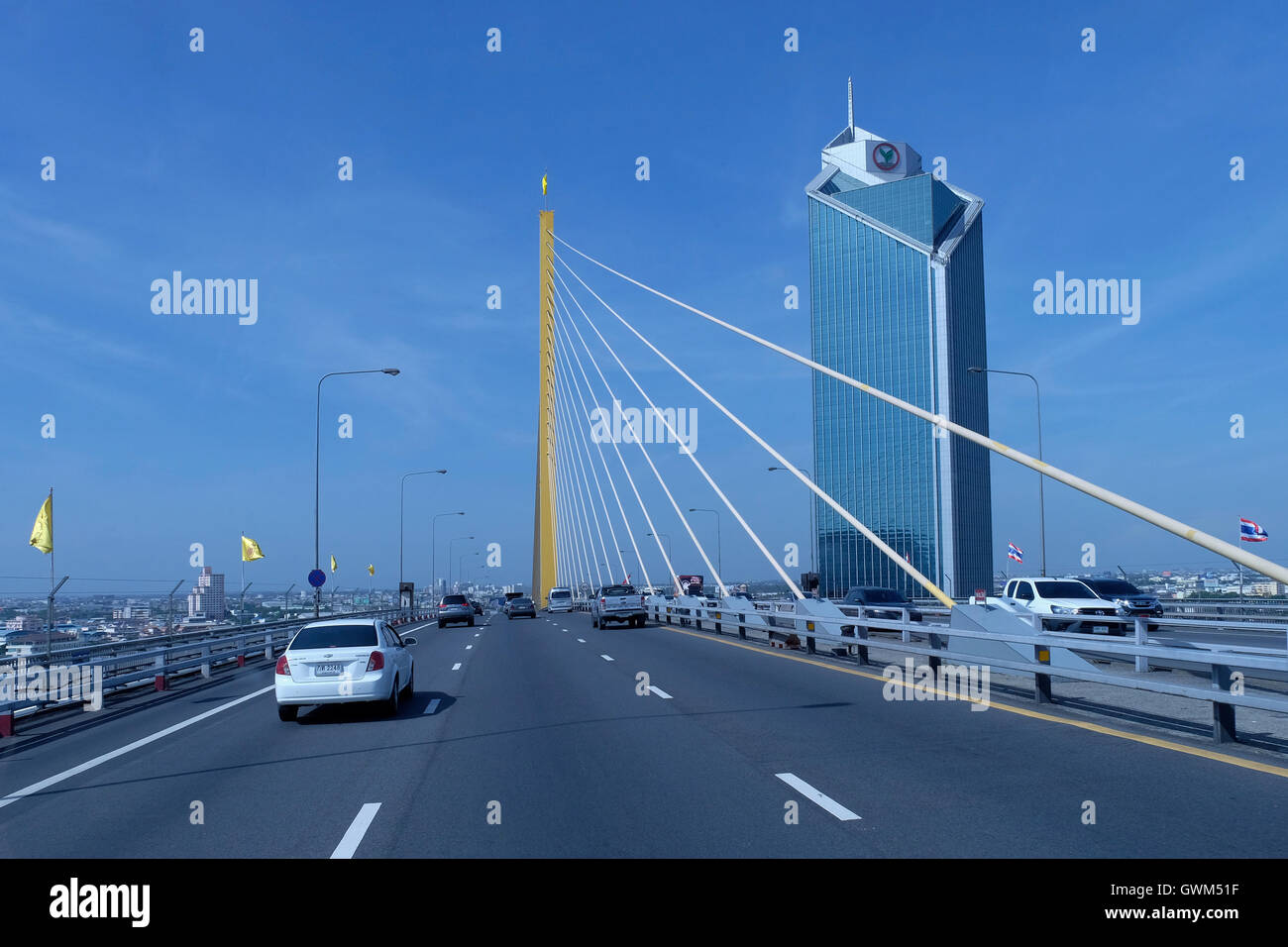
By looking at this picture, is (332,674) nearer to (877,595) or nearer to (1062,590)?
(1062,590)

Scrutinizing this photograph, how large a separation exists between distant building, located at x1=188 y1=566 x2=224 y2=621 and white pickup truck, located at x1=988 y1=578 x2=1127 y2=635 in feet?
76.4

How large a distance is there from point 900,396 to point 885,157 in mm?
51788

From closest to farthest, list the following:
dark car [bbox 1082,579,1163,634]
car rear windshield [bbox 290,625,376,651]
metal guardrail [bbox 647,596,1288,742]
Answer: metal guardrail [bbox 647,596,1288,742], car rear windshield [bbox 290,625,376,651], dark car [bbox 1082,579,1163,634]

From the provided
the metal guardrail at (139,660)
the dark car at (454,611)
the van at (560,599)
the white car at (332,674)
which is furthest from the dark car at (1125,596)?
the van at (560,599)

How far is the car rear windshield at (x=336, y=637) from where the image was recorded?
15180mm

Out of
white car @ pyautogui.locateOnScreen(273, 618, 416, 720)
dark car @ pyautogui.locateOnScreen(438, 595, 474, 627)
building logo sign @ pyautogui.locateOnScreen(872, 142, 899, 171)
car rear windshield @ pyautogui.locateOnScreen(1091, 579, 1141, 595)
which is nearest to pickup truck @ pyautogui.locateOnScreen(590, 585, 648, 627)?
dark car @ pyautogui.locateOnScreen(438, 595, 474, 627)

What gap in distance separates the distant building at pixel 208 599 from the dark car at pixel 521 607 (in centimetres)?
3190

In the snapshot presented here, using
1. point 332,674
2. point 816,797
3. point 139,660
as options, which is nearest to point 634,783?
point 816,797

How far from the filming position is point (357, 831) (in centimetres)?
799

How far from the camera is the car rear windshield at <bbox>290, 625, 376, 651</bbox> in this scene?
15180 millimetres

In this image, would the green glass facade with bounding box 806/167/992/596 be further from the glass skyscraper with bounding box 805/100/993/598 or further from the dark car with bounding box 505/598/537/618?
the dark car with bounding box 505/598/537/618

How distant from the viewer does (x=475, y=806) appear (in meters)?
8.79
